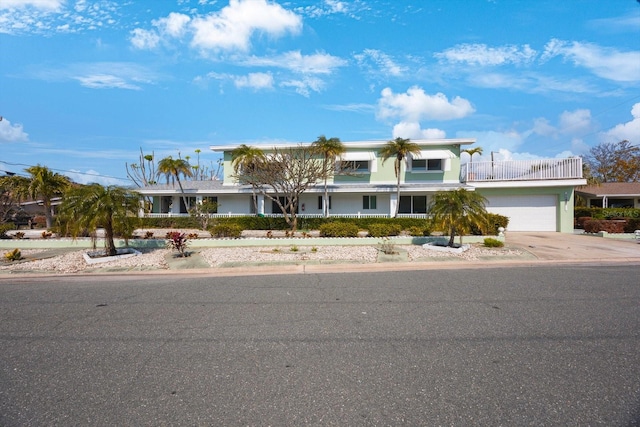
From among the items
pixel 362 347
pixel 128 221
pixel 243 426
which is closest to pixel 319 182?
pixel 128 221

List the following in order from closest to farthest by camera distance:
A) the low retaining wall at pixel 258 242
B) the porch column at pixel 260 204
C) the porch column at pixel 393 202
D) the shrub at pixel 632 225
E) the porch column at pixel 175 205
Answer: the low retaining wall at pixel 258 242 < the shrub at pixel 632 225 < the porch column at pixel 393 202 < the porch column at pixel 260 204 < the porch column at pixel 175 205

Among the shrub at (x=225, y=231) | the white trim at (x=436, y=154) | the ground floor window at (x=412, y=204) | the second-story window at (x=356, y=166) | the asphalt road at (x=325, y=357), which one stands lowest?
the asphalt road at (x=325, y=357)

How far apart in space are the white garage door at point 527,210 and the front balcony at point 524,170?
1349 millimetres

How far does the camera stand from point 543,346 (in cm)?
502

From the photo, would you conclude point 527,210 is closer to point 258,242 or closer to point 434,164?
point 434,164

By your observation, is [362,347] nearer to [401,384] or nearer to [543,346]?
[401,384]

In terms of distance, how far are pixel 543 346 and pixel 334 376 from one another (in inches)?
110

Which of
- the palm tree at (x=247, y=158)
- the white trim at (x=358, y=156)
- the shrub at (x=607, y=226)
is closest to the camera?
the shrub at (x=607, y=226)

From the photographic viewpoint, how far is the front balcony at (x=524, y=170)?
25312 mm

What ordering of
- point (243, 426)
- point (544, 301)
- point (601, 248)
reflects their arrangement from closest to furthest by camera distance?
point (243, 426) → point (544, 301) → point (601, 248)

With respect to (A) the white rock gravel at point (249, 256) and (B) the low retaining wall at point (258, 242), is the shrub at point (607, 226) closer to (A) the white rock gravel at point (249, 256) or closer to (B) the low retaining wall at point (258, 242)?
(B) the low retaining wall at point (258, 242)

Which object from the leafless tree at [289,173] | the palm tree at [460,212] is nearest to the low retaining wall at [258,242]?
the palm tree at [460,212]

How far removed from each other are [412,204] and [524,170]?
7560mm

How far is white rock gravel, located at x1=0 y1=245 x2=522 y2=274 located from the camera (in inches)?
519
